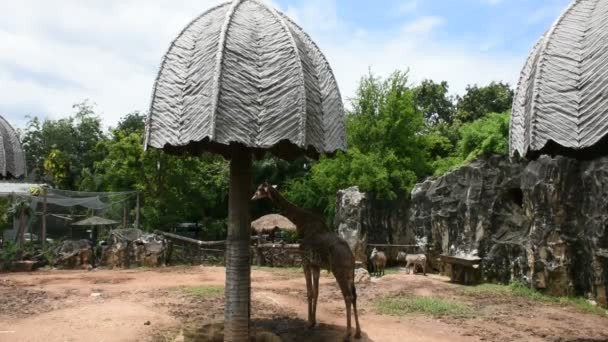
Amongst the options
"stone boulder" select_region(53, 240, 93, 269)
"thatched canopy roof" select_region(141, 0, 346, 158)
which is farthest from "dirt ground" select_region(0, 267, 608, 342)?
"stone boulder" select_region(53, 240, 93, 269)

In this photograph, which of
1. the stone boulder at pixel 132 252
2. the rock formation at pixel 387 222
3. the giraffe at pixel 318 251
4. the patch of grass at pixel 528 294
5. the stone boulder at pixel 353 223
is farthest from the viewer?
the rock formation at pixel 387 222

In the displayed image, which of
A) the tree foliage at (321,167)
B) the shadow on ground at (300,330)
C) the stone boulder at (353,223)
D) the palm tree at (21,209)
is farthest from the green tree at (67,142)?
the shadow on ground at (300,330)

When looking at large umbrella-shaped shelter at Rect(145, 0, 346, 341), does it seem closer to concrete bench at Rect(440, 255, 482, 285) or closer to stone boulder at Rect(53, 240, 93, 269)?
concrete bench at Rect(440, 255, 482, 285)

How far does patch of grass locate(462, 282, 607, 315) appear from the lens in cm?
1074

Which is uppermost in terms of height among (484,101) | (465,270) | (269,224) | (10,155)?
(484,101)

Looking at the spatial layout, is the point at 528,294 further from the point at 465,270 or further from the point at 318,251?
the point at 318,251

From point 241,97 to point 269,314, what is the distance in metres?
5.36

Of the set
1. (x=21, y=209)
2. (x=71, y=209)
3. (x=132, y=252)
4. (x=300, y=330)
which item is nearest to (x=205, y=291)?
(x=300, y=330)

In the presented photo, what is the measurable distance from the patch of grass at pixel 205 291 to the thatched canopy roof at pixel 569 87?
8740mm

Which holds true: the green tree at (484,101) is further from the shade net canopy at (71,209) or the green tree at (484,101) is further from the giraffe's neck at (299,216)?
the giraffe's neck at (299,216)

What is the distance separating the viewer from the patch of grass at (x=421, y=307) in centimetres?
977

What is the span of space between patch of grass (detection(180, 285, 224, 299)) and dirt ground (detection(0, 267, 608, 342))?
183 mm

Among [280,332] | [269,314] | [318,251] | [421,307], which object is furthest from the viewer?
[421,307]

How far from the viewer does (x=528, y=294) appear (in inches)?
475
